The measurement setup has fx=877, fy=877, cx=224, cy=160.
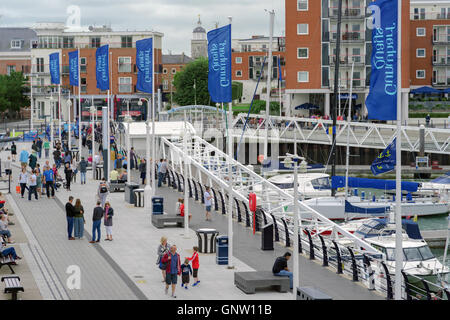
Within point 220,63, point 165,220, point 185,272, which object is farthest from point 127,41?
point 185,272

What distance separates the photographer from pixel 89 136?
65.1 m

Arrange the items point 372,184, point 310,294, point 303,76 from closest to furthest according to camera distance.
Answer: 1. point 310,294
2. point 372,184
3. point 303,76

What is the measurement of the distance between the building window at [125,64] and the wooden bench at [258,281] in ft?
294

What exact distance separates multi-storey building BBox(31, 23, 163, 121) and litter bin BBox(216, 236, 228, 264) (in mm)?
83202

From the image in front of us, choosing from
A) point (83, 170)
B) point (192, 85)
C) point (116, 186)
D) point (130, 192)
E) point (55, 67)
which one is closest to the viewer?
point (130, 192)

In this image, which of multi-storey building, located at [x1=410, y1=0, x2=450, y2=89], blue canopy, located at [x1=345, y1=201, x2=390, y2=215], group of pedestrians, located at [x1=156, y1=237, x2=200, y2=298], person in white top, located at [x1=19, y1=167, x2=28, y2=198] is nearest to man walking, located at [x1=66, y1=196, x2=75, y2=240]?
group of pedestrians, located at [x1=156, y1=237, x2=200, y2=298]

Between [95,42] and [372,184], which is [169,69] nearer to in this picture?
[95,42]

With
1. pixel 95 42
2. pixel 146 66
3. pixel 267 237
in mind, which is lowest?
pixel 267 237

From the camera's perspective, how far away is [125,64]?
110 metres

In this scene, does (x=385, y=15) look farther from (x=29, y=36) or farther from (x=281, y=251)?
(x=29, y=36)

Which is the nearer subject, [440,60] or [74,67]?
[74,67]

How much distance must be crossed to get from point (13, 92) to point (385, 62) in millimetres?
102686

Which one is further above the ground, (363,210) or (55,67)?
(55,67)

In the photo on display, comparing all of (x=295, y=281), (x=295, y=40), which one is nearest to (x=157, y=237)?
(x=295, y=281)
